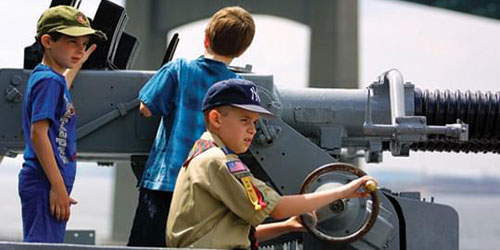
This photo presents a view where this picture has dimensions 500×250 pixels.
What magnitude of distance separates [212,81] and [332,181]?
0.65 metres

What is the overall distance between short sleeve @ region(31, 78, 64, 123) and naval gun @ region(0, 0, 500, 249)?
91 centimetres

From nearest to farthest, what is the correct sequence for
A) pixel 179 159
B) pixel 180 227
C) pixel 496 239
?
pixel 180 227
pixel 179 159
pixel 496 239

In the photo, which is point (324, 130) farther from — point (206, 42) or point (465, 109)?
point (206, 42)

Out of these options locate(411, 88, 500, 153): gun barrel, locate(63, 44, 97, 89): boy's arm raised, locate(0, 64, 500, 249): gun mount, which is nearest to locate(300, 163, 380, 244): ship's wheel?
locate(0, 64, 500, 249): gun mount

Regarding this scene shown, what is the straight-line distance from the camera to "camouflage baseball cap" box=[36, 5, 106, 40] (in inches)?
171

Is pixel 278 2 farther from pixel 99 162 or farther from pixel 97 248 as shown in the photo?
pixel 97 248

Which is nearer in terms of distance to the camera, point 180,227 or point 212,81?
point 180,227

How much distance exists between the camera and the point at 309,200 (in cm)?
383

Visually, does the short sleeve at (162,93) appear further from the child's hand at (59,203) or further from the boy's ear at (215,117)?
the boy's ear at (215,117)

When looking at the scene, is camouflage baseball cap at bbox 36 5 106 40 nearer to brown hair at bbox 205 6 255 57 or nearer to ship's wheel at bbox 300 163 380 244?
brown hair at bbox 205 6 255 57

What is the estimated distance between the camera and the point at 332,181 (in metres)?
4.59

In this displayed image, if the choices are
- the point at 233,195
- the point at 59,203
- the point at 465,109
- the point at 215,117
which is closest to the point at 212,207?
the point at 233,195

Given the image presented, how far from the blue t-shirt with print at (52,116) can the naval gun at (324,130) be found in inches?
32.7

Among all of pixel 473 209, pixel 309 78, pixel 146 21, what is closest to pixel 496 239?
Answer: pixel 309 78
